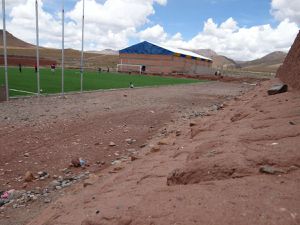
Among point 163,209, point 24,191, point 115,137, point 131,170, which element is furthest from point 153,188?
point 115,137

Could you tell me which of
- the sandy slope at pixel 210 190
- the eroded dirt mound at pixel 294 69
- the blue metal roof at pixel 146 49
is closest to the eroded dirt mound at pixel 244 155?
the sandy slope at pixel 210 190

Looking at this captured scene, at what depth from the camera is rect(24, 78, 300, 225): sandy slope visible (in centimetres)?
323

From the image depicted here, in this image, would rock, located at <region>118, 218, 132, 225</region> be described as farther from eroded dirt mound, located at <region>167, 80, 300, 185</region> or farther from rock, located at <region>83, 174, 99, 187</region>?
rock, located at <region>83, 174, 99, 187</region>

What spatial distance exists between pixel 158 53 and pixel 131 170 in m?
55.4

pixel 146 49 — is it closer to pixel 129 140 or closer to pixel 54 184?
pixel 129 140

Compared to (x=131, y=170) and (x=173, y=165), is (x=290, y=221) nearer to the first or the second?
(x=173, y=165)

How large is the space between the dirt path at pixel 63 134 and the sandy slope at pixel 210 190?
48.1 inches

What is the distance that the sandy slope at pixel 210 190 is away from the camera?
3234 mm

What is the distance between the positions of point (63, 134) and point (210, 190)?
6.89 meters

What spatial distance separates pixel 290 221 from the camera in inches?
116

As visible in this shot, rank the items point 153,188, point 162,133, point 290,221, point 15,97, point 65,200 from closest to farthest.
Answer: point 290,221 → point 153,188 → point 65,200 → point 162,133 → point 15,97

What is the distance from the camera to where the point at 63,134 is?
9891 millimetres

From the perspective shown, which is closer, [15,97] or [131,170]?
[131,170]

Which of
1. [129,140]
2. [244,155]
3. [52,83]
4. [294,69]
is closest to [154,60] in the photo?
[52,83]
